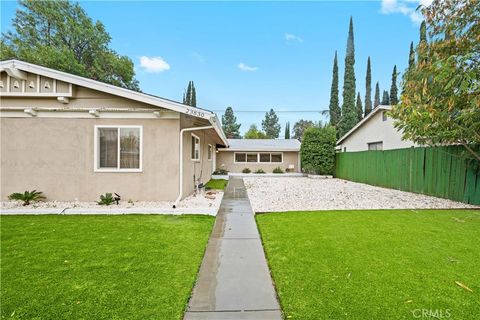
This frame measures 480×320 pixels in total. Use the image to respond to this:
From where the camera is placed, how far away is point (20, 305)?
2.58 meters

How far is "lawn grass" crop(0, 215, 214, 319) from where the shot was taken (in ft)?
8.34

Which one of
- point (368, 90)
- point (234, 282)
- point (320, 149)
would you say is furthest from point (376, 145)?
point (368, 90)

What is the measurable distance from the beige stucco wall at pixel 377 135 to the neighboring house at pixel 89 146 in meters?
11.6

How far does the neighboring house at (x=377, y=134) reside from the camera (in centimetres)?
1480

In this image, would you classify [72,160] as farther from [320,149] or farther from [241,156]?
[241,156]

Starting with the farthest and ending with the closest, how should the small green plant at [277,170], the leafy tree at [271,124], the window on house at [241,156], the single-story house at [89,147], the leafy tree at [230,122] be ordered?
the leafy tree at [271,124], the leafy tree at [230,122], the window on house at [241,156], the small green plant at [277,170], the single-story house at [89,147]

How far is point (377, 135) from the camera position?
1695 centimetres

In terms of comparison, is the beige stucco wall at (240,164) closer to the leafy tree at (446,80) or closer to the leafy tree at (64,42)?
the leafy tree at (64,42)

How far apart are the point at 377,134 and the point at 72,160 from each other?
17.1 metres

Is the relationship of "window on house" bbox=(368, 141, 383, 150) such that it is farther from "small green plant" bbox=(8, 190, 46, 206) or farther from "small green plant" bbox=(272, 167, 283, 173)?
"small green plant" bbox=(8, 190, 46, 206)

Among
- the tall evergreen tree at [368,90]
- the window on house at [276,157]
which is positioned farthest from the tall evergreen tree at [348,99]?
the window on house at [276,157]

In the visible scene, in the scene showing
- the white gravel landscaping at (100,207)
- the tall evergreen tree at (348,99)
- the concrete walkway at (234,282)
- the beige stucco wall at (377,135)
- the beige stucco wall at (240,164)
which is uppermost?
the tall evergreen tree at (348,99)

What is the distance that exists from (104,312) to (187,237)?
239cm

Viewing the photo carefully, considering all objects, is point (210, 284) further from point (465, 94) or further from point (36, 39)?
point (36, 39)
